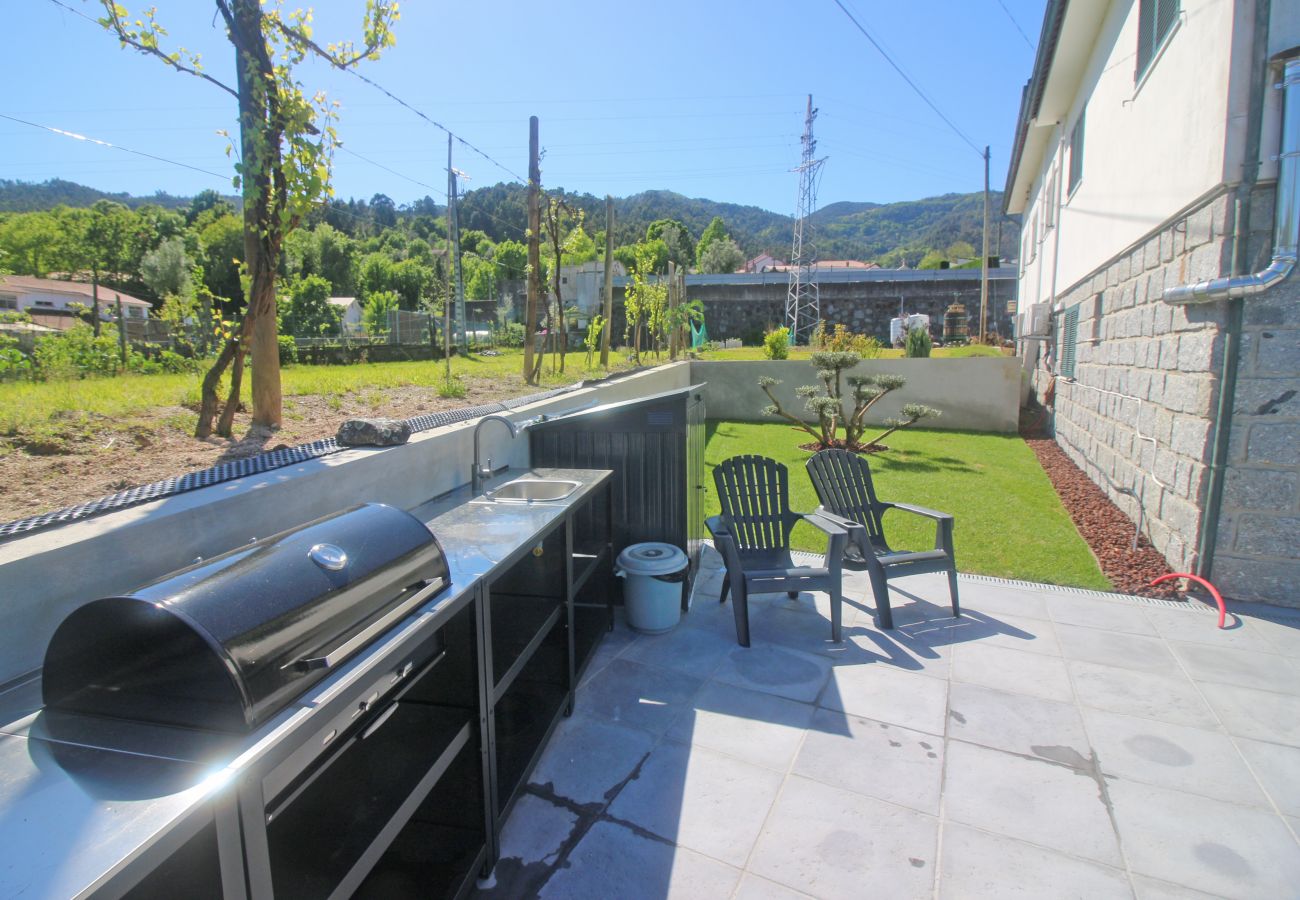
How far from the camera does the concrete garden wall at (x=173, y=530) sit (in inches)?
54.4

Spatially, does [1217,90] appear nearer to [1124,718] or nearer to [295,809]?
[1124,718]

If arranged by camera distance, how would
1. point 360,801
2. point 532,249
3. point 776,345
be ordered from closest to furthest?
point 360,801
point 532,249
point 776,345

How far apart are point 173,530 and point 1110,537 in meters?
5.65

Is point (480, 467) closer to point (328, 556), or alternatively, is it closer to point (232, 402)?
point (232, 402)

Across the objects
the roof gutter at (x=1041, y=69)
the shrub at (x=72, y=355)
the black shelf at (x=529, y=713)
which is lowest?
the black shelf at (x=529, y=713)

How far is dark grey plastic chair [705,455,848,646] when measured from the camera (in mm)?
3244

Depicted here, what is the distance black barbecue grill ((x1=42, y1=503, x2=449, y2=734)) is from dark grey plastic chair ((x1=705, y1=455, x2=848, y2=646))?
2232 mm

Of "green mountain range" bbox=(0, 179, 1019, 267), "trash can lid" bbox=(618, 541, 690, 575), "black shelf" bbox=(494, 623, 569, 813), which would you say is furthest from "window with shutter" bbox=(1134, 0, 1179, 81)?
"green mountain range" bbox=(0, 179, 1019, 267)

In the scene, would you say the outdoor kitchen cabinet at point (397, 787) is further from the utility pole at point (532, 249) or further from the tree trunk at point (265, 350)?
the utility pole at point (532, 249)

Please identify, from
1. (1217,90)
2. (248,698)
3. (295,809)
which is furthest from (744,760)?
(1217,90)

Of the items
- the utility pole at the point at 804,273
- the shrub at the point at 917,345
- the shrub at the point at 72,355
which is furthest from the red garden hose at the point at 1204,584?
the utility pole at the point at 804,273

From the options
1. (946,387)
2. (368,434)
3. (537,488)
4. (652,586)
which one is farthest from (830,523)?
(946,387)

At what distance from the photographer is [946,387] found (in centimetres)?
1010

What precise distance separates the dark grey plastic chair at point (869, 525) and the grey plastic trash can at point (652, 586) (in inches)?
37.4
